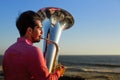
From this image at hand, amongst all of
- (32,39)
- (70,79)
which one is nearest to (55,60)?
(32,39)

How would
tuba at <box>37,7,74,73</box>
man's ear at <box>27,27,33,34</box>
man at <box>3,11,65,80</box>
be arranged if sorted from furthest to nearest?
tuba at <box>37,7,74,73</box>, man's ear at <box>27,27,33,34</box>, man at <box>3,11,65,80</box>

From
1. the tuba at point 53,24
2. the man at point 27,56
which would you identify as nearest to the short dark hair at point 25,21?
the man at point 27,56

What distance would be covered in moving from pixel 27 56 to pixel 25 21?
415mm

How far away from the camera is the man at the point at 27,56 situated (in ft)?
9.56

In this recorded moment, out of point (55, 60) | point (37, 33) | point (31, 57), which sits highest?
point (37, 33)

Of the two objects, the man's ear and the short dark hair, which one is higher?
the short dark hair

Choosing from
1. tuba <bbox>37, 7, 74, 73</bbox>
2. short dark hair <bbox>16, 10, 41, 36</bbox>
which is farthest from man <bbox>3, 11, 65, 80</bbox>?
tuba <bbox>37, 7, 74, 73</bbox>

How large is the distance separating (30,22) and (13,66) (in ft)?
1.60

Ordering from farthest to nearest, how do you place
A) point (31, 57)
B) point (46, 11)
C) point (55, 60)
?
1. point (46, 11)
2. point (55, 60)
3. point (31, 57)

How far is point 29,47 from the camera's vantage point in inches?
117

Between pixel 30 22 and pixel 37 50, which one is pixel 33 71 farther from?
pixel 30 22

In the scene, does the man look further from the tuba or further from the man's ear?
the tuba

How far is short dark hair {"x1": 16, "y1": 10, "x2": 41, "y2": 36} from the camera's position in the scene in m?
3.11

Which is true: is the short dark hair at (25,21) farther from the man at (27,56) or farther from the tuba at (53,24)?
the tuba at (53,24)
